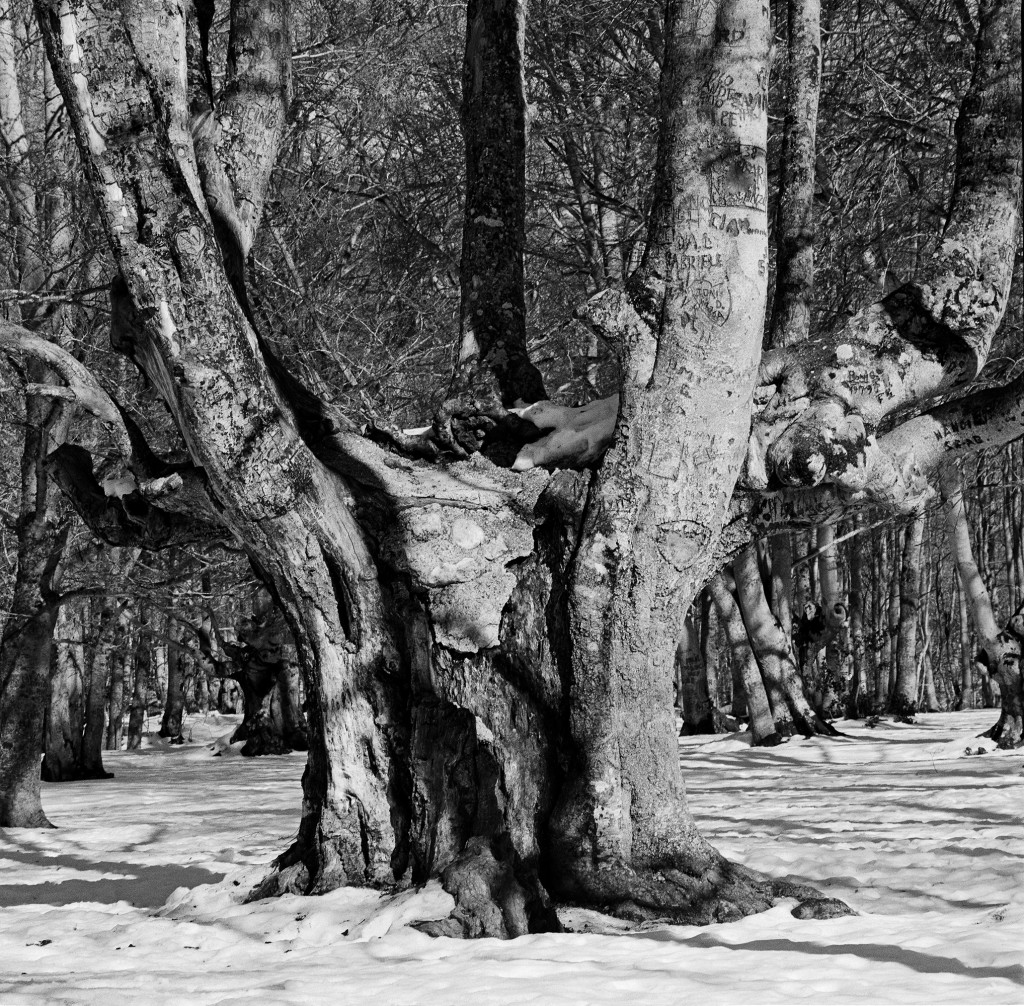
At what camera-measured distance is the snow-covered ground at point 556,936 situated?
327 cm

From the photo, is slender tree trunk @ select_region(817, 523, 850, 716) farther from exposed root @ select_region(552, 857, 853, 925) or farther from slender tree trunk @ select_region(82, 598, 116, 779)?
exposed root @ select_region(552, 857, 853, 925)

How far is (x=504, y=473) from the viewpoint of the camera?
4.97m

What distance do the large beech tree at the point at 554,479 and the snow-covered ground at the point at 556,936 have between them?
296 mm

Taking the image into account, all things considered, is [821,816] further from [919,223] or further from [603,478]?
[919,223]

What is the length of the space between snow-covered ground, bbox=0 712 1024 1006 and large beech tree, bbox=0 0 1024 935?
0.97 feet

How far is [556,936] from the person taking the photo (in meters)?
3.97

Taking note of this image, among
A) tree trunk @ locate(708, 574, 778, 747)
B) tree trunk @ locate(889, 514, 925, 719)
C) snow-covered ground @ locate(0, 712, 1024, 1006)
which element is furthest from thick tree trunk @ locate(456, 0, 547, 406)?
tree trunk @ locate(889, 514, 925, 719)

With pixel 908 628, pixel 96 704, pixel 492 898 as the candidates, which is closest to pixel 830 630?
pixel 908 628

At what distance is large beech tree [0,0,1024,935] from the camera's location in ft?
13.7

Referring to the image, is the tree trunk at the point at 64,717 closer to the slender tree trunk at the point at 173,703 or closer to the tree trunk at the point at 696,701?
the tree trunk at the point at 696,701

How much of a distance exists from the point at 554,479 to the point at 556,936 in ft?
5.99

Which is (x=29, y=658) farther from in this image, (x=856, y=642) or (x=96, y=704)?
(x=856, y=642)

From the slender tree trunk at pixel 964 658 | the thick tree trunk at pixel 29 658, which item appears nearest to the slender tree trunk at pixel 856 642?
the slender tree trunk at pixel 964 658

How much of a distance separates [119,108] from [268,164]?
1.51 meters
